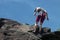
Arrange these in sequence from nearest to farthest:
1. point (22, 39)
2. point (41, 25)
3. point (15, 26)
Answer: point (22, 39), point (41, 25), point (15, 26)

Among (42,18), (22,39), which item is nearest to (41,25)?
(42,18)

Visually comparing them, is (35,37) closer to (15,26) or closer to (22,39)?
(22,39)

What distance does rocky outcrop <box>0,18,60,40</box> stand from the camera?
3559 cm

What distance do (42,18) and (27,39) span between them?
313cm

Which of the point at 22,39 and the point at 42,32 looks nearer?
the point at 22,39

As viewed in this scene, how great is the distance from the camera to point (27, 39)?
3547 cm

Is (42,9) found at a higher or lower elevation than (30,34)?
higher

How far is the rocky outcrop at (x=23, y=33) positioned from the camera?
35594 mm

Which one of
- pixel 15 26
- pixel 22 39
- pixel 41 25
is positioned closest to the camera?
pixel 22 39

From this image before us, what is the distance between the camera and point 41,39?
120ft

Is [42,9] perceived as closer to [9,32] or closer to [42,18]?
[42,18]

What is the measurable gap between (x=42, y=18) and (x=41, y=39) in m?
2.35

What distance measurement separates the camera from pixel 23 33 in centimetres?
3594

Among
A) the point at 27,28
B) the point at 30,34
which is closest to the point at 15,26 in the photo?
the point at 27,28
